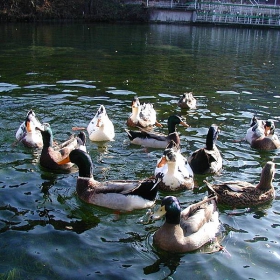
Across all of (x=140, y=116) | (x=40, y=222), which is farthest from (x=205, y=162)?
(x=140, y=116)

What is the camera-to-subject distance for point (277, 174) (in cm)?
900

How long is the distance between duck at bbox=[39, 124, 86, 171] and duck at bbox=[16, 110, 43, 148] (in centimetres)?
57

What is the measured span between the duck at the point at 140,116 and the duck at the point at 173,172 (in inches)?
150

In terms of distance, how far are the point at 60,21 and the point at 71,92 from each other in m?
42.9

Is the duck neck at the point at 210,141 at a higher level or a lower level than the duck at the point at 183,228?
higher

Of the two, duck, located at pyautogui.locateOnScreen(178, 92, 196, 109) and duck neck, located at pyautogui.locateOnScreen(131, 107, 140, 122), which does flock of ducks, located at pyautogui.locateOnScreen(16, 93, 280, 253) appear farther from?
duck, located at pyautogui.locateOnScreen(178, 92, 196, 109)

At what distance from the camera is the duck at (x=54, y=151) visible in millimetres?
8883

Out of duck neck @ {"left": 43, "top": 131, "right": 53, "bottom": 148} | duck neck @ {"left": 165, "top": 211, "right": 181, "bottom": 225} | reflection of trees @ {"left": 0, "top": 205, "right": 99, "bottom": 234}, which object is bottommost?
reflection of trees @ {"left": 0, "top": 205, "right": 99, "bottom": 234}

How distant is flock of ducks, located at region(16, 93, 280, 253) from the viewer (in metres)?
6.30

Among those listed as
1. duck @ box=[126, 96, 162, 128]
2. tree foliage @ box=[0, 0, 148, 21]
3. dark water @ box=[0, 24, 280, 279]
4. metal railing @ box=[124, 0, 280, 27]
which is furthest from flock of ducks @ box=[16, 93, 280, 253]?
metal railing @ box=[124, 0, 280, 27]

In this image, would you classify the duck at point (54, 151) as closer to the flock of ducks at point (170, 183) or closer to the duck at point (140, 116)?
the flock of ducks at point (170, 183)

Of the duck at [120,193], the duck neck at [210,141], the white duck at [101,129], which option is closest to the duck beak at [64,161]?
the duck at [120,193]

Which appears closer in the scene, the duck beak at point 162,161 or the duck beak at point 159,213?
the duck beak at point 159,213

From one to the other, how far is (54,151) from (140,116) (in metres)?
3.47
